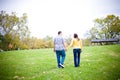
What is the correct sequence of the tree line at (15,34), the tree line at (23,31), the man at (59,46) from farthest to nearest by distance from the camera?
the tree line at (15,34), the tree line at (23,31), the man at (59,46)

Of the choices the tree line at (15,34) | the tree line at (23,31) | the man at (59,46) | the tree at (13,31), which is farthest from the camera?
the tree line at (15,34)

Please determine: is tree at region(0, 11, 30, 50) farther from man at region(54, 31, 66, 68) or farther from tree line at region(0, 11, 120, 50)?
man at region(54, 31, 66, 68)

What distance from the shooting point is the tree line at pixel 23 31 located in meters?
28.5

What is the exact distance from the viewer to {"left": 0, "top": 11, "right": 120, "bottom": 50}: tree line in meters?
28.5

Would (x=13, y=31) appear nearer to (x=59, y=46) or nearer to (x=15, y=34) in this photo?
(x=15, y=34)

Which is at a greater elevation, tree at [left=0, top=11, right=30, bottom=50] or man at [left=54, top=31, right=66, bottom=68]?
tree at [left=0, top=11, right=30, bottom=50]

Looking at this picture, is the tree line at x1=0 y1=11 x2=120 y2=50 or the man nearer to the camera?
the man

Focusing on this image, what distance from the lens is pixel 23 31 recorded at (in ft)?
146

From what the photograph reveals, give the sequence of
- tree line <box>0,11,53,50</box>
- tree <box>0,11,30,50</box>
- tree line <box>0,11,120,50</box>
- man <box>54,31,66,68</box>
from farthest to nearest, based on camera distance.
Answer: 1. tree line <box>0,11,53,50</box>
2. tree <box>0,11,30,50</box>
3. tree line <box>0,11,120,50</box>
4. man <box>54,31,66,68</box>

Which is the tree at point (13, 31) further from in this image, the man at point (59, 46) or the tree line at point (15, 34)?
the man at point (59, 46)

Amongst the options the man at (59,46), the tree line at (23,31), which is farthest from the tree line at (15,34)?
the man at (59,46)

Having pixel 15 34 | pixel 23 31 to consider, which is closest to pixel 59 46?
pixel 15 34

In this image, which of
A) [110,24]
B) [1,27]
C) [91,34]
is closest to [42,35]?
[91,34]

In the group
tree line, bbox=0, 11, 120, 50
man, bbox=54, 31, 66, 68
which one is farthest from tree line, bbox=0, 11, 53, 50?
man, bbox=54, 31, 66, 68
